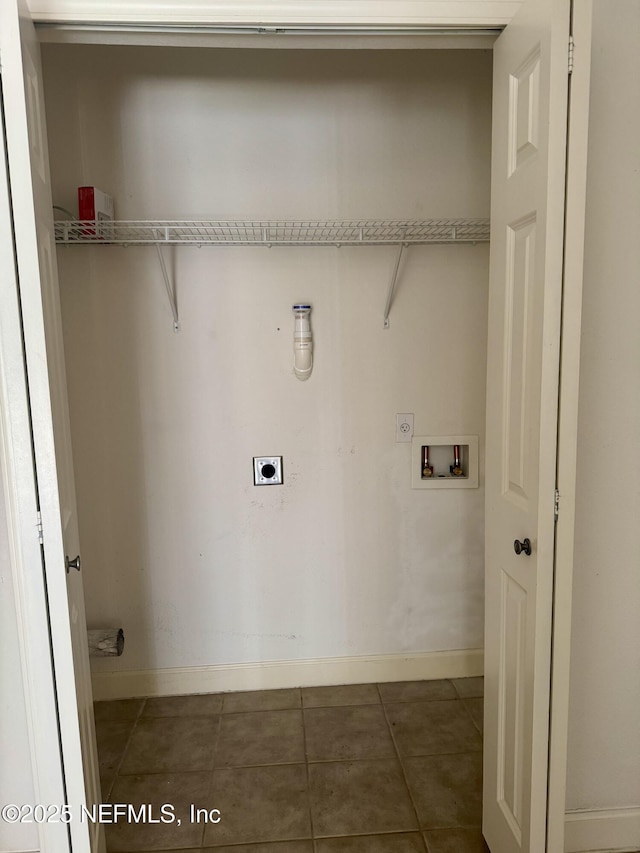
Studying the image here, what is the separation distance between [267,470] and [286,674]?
2.90ft

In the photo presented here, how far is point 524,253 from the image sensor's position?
1.39m

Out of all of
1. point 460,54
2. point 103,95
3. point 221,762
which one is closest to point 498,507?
point 221,762

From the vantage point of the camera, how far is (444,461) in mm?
2572

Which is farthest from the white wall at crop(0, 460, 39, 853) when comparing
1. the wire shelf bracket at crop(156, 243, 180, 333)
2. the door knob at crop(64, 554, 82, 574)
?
the wire shelf bracket at crop(156, 243, 180, 333)

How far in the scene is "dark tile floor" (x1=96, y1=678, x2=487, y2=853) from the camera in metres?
1.80

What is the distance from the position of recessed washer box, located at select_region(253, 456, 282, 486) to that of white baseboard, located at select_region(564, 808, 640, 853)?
1472 mm

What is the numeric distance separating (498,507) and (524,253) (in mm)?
639

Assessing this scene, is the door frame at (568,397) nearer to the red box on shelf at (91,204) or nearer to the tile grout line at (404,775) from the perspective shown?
the tile grout line at (404,775)

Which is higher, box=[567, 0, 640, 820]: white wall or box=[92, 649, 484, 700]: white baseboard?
box=[567, 0, 640, 820]: white wall

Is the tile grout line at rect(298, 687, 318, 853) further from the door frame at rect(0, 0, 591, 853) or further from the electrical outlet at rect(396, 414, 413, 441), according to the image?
the electrical outlet at rect(396, 414, 413, 441)

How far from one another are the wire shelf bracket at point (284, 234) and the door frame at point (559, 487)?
2.82 ft

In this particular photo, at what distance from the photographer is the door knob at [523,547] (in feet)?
4.53

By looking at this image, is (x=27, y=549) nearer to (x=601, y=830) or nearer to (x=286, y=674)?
(x=286, y=674)

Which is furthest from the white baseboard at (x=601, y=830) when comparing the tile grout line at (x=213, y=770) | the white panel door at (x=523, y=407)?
the tile grout line at (x=213, y=770)
